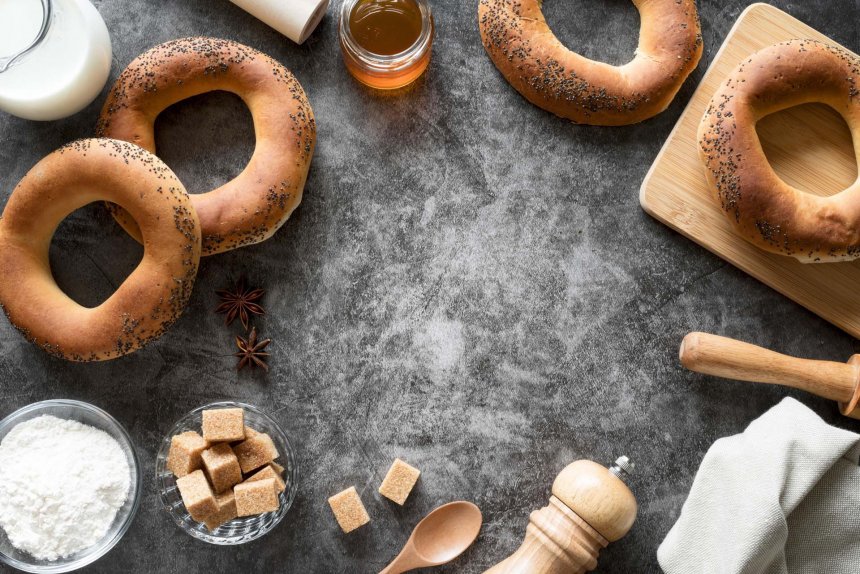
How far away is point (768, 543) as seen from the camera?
1.79 meters

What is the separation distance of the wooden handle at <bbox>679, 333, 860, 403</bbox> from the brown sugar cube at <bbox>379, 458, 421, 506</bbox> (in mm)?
821

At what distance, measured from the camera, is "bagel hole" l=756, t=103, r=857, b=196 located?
202cm

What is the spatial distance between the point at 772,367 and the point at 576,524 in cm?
65

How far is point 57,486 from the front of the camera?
5.92 ft

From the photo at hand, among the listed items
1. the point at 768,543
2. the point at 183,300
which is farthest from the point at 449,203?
the point at 768,543

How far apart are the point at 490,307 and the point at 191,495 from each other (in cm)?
93

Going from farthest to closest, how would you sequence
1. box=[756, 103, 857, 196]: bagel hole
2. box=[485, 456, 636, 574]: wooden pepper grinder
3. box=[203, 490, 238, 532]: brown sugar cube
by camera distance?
box=[756, 103, 857, 196]: bagel hole → box=[203, 490, 238, 532]: brown sugar cube → box=[485, 456, 636, 574]: wooden pepper grinder

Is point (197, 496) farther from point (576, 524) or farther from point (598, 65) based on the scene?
point (598, 65)

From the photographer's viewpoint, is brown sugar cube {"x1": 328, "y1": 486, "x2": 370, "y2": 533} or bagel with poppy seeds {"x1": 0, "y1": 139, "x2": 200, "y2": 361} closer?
bagel with poppy seeds {"x1": 0, "y1": 139, "x2": 200, "y2": 361}

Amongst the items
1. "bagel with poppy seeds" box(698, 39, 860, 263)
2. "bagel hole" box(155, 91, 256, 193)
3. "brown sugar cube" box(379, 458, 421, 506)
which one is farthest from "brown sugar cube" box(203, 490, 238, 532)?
"bagel with poppy seeds" box(698, 39, 860, 263)

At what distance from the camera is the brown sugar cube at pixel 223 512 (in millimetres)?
1883

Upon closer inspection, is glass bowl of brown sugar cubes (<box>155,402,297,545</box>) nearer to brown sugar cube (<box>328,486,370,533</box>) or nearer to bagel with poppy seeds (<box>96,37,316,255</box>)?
brown sugar cube (<box>328,486,370,533</box>)

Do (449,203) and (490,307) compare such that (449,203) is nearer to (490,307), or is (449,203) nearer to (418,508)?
(490,307)

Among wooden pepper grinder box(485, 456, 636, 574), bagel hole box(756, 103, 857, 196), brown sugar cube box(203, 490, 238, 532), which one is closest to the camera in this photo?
wooden pepper grinder box(485, 456, 636, 574)
